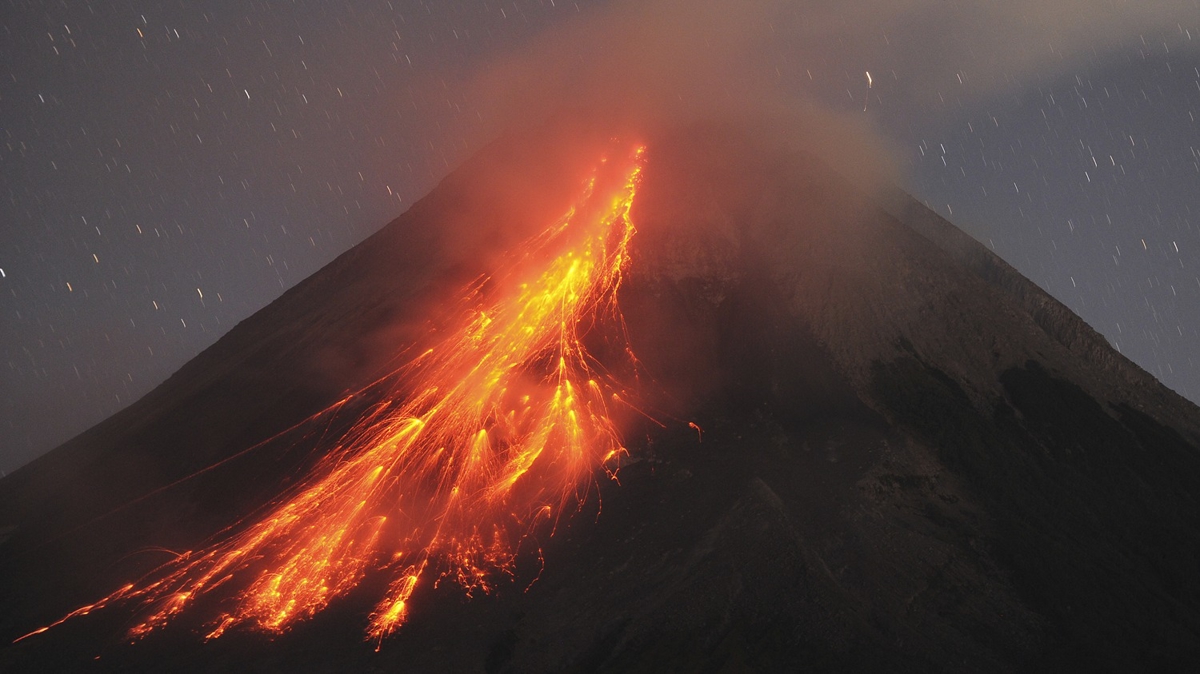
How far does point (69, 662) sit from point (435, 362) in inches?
1023

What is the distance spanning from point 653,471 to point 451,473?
446 inches

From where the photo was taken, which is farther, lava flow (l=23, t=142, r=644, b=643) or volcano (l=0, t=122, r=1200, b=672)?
lava flow (l=23, t=142, r=644, b=643)

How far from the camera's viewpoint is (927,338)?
171ft

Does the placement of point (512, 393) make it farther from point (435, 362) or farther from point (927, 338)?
point (927, 338)

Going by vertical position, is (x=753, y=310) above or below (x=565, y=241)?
below

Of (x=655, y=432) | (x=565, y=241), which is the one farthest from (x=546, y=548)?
(x=565, y=241)

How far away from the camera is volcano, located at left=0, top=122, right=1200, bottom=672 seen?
30500mm

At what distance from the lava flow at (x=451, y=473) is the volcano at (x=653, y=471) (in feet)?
0.73

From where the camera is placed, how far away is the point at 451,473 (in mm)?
42781

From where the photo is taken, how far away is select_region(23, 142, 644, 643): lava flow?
35219 millimetres

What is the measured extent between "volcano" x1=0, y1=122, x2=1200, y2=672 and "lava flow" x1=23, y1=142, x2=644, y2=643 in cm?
22

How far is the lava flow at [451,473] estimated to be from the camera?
35.2 m

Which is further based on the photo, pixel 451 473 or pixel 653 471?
pixel 451 473

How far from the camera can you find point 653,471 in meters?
40.6
